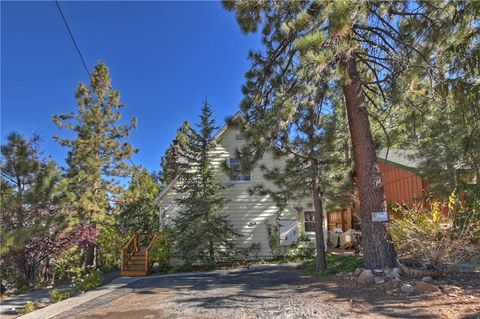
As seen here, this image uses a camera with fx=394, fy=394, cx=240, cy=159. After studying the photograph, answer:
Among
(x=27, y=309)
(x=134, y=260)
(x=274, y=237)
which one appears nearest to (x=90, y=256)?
(x=134, y=260)

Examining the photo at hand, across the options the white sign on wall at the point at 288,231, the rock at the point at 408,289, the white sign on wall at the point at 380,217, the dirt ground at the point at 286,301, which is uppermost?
the white sign on wall at the point at 380,217

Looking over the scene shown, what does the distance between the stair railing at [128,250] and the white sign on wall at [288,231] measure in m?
6.45

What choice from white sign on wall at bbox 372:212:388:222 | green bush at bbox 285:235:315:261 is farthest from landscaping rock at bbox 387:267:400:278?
green bush at bbox 285:235:315:261

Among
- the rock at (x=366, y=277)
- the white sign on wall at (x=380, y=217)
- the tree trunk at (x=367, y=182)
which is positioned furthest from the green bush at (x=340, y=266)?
the white sign on wall at (x=380, y=217)

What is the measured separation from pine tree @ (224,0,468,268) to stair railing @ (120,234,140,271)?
9.10 m

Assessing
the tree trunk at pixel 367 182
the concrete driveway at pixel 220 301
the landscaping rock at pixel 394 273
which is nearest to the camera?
the concrete driveway at pixel 220 301

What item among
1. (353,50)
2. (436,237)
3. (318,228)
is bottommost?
(436,237)

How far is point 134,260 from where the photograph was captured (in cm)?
1634

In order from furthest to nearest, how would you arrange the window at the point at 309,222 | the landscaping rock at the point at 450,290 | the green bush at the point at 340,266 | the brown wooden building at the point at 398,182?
1. the window at the point at 309,222
2. the brown wooden building at the point at 398,182
3. the green bush at the point at 340,266
4. the landscaping rock at the point at 450,290

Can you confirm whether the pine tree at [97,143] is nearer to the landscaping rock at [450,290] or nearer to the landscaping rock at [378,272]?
the landscaping rock at [378,272]

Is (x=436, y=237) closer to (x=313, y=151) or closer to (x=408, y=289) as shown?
(x=408, y=289)

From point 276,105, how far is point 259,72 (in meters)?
2.57

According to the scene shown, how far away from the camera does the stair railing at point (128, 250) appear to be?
15.8 m

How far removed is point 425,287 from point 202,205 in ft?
32.8
